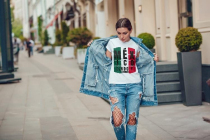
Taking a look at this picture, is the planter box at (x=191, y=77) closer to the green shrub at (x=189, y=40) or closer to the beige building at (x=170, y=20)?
the green shrub at (x=189, y=40)

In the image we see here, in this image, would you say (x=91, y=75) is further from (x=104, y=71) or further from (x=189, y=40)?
(x=189, y=40)

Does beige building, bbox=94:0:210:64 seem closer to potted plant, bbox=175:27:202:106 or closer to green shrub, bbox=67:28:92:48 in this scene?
potted plant, bbox=175:27:202:106

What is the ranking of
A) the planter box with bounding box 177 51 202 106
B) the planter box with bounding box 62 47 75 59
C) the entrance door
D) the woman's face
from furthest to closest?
Result: 1. the planter box with bounding box 62 47 75 59
2. the entrance door
3. the planter box with bounding box 177 51 202 106
4. the woman's face

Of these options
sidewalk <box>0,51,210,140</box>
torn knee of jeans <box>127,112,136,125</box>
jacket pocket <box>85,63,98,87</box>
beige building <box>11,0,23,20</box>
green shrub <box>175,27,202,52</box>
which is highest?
beige building <box>11,0,23,20</box>

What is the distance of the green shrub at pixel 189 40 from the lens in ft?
30.4

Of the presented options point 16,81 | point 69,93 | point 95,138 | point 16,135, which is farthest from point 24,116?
point 16,81

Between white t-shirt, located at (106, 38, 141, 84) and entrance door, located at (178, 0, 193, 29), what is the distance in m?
7.26

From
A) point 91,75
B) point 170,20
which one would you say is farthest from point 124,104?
point 170,20

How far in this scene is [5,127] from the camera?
7.59 metres

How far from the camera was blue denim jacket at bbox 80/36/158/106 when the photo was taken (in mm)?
5348

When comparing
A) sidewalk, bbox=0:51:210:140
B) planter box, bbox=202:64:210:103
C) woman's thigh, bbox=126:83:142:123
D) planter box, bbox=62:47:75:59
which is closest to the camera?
woman's thigh, bbox=126:83:142:123

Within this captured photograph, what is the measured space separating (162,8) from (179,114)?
613 cm

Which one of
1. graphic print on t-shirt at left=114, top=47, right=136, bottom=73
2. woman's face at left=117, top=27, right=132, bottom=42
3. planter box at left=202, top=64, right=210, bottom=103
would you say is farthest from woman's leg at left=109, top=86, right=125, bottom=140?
planter box at left=202, top=64, right=210, bottom=103

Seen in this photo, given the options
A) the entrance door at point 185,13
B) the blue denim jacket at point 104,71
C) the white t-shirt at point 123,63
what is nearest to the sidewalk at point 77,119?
the blue denim jacket at point 104,71
